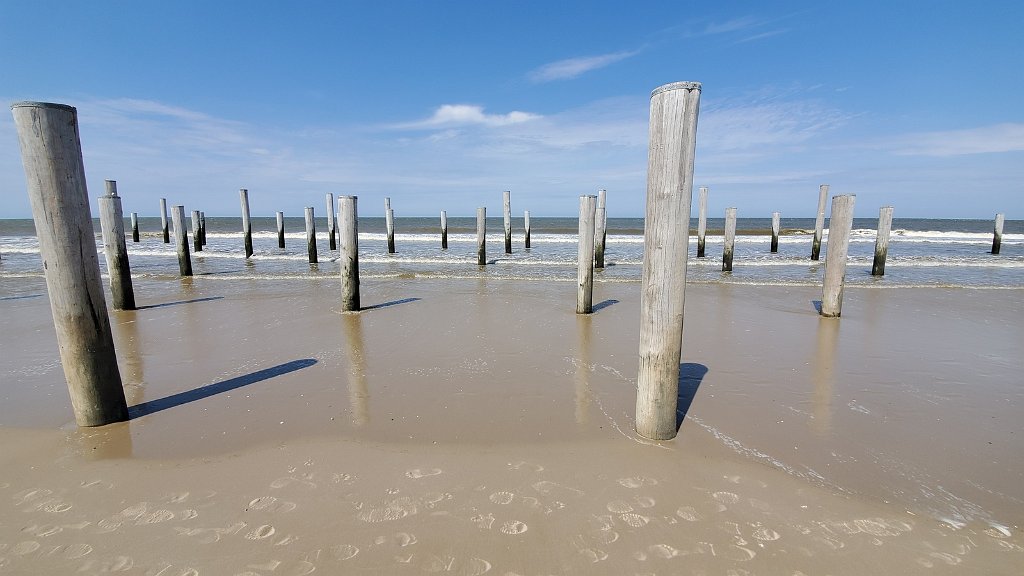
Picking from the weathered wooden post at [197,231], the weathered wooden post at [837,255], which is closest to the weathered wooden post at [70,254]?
the weathered wooden post at [837,255]

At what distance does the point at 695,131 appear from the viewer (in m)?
2.85

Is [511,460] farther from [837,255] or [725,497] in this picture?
[837,255]

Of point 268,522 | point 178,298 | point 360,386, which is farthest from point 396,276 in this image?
point 268,522

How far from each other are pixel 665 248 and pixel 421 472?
2092 mm

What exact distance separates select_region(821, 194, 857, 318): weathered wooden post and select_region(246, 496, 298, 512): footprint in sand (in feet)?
25.8

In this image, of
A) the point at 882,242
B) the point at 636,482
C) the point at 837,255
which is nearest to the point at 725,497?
the point at 636,482

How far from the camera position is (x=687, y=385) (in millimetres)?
4258

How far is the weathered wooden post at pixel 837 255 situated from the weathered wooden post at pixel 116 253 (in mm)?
11403

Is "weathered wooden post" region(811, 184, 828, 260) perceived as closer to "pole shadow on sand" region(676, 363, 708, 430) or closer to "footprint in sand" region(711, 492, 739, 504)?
"pole shadow on sand" region(676, 363, 708, 430)

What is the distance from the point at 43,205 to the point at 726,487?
193 inches

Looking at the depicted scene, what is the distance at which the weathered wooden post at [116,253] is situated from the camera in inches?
295

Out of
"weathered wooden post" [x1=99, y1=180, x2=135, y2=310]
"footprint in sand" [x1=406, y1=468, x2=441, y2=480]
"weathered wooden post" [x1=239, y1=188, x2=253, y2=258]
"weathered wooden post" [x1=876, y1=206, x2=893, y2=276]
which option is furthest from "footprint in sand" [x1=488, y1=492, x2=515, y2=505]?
"weathered wooden post" [x1=239, y1=188, x2=253, y2=258]

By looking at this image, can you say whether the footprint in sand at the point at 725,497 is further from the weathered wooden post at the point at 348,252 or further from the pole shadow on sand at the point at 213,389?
the weathered wooden post at the point at 348,252

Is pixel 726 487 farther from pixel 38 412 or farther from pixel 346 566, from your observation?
pixel 38 412
